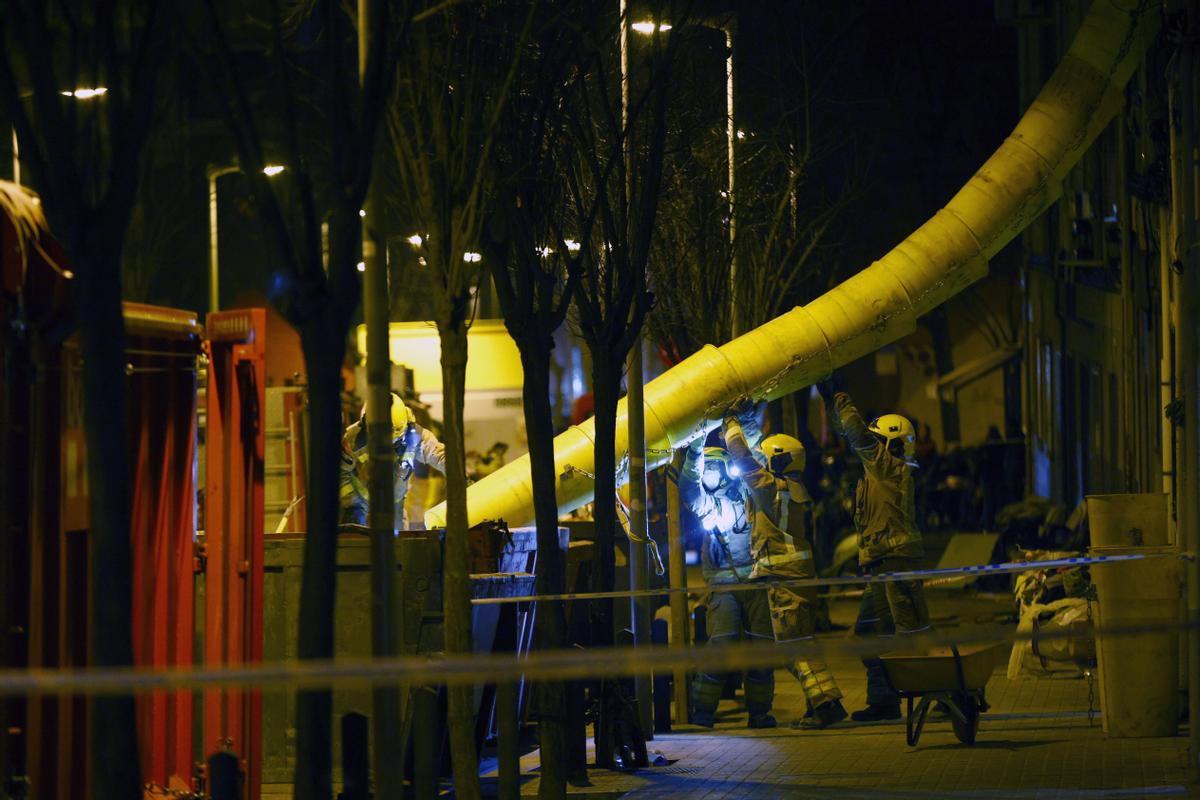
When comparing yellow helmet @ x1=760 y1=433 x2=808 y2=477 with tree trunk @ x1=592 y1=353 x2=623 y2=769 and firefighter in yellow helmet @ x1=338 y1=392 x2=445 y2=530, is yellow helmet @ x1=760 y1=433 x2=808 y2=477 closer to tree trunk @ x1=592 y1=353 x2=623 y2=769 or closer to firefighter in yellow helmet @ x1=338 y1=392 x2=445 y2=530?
firefighter in yellow helmet @ x1=338 y1=392 x2=445 y2=530

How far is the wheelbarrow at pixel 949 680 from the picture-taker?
39.0ft

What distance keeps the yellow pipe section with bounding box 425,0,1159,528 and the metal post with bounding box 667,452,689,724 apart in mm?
445

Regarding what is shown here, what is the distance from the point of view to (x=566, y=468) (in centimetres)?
1639

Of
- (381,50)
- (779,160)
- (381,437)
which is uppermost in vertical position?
(779,160)

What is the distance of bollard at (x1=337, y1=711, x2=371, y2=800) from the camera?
759 centimetres

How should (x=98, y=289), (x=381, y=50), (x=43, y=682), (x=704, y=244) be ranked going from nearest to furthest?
1. (x=43, y=682)
2. (x=98, y=289)
3. (x=381, y=50)
4. (x=704, y=244)

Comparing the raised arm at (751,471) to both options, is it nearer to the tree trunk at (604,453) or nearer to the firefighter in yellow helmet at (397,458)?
the firefighter in yellow helmet at (397,458)

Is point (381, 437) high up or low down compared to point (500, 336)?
down

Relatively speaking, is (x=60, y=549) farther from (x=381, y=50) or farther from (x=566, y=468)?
(x=566, y=468)

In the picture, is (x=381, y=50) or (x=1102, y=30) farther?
(x=1102, y=30)

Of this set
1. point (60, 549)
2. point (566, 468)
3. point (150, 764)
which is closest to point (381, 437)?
point (60, 549)

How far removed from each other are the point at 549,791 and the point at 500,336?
2504 centimetres

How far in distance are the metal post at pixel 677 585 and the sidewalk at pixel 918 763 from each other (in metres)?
0.40

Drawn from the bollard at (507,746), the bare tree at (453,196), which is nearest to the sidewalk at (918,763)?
the bollard at (507,746)
